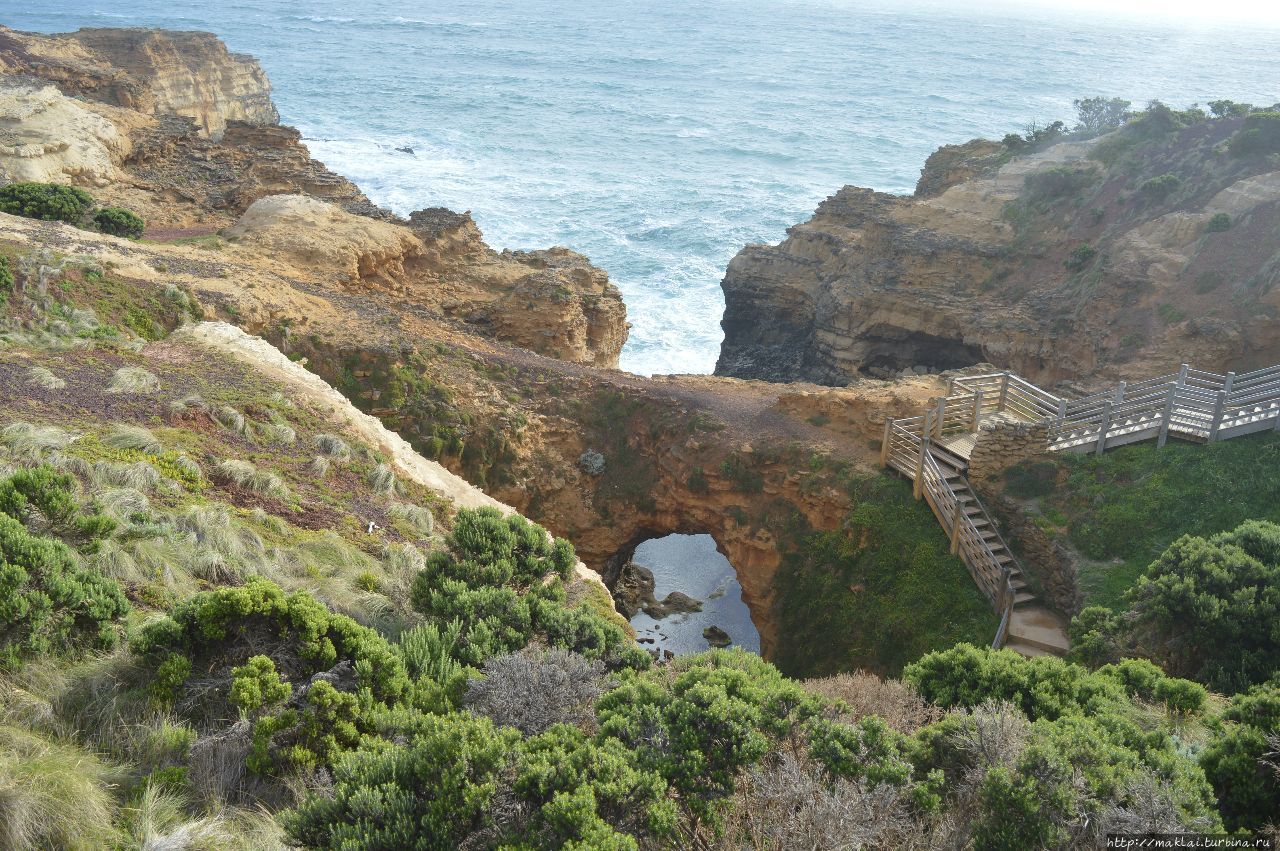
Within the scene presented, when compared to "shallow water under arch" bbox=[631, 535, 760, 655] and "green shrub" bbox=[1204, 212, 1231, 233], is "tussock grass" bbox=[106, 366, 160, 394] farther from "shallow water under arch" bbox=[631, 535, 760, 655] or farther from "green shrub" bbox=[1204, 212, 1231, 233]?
"green shrub" bbox=[1204, 212, 1231, 233]

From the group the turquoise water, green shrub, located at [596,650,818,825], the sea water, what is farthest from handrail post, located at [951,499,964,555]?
the turquoise water

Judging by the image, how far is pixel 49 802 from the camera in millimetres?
6727

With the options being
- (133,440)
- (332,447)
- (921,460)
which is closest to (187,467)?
(133,440)

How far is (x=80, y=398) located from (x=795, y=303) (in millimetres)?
31939

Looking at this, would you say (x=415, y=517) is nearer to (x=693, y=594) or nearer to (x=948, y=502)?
(x=948, y=502)

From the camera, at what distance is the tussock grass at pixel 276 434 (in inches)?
651

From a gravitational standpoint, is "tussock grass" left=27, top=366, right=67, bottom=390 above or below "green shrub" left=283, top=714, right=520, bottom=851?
below

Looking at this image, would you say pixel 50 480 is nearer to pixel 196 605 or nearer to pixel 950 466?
pixel 196 605

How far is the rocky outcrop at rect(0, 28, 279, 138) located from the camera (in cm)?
4862

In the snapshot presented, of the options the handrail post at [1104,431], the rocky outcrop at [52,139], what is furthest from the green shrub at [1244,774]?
the rocky outcrop at [52,139]

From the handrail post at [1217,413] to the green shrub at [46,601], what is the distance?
59.5 ft

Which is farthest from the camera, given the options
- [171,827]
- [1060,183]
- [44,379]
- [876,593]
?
[1060,183]

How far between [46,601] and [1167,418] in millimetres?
18334

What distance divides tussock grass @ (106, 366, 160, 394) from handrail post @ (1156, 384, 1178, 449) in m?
18.9
